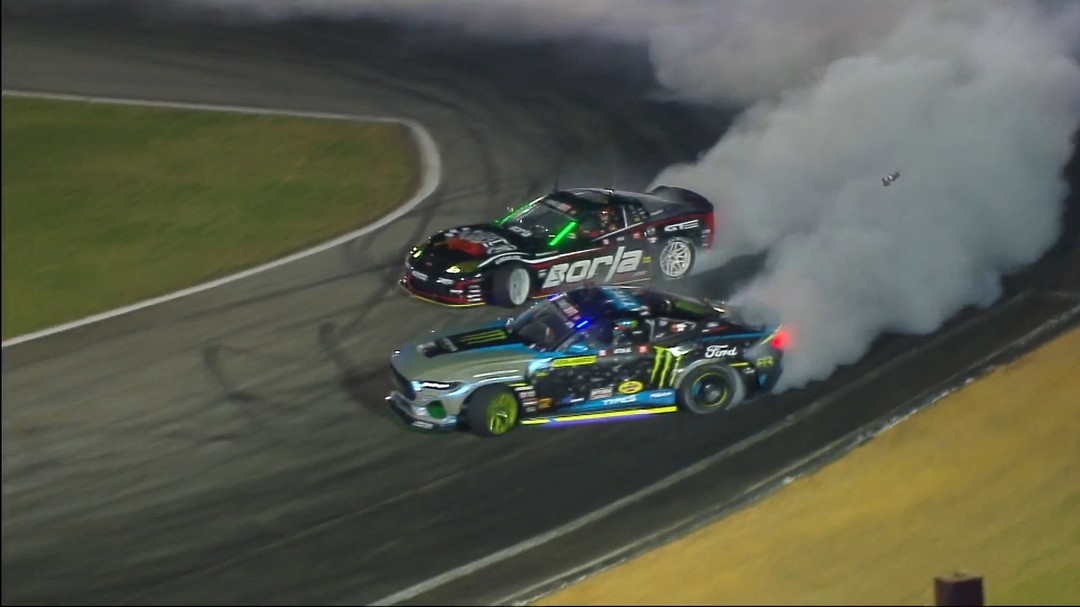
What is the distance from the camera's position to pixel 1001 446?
38.1 ft

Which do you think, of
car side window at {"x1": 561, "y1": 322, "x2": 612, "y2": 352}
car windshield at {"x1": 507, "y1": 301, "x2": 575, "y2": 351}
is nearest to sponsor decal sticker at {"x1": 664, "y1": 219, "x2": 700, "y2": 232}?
car windshield at {"x1": 507, "y1": 301, "x2": 575, "y2": 351}

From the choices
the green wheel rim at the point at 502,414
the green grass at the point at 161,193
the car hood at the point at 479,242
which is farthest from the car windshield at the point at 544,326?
the green grass at the point at 161,193

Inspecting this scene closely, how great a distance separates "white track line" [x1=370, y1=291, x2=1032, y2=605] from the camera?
9.62 m

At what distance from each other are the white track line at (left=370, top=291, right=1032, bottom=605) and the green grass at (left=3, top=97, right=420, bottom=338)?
5980mm

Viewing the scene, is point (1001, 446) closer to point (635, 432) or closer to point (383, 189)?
point (635, 432)

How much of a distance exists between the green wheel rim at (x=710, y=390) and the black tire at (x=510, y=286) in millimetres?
2936

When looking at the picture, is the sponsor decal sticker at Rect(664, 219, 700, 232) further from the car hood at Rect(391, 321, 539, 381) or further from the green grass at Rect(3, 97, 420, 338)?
the green grass at Rect(3, 97, 420, 338)

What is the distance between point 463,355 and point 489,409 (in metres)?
0.55

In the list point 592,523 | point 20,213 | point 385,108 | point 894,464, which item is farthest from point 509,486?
point 385,108

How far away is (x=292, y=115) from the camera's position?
18281 millimetres

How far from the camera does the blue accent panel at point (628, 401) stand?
11.5 metres

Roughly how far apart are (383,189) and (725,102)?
21.8ft

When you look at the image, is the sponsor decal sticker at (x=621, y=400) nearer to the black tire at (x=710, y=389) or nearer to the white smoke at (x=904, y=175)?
the black tire at (x=710, y=389)

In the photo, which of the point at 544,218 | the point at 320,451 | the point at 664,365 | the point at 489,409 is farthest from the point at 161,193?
the point at 664,365
